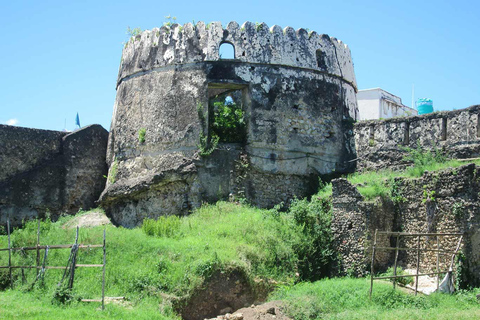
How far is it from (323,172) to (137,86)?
5.96m

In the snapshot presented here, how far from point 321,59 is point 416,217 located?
6.30m

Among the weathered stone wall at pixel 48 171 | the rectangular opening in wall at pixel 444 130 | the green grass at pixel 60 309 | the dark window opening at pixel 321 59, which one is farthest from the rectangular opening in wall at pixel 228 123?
the green grass at pixel 60 309

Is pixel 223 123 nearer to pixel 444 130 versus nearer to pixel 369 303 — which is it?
pixel 444 130

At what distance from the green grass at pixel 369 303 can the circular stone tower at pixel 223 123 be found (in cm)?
472

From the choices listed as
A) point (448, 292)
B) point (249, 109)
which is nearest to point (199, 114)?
point (249, 109)

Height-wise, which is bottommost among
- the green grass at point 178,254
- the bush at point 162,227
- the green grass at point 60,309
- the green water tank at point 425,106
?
the green grass at point 60,309

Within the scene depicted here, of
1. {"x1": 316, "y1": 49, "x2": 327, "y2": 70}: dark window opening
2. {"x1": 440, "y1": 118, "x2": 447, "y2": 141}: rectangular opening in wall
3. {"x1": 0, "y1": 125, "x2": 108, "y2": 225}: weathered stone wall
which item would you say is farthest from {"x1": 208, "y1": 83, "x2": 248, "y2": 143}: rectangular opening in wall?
{"x1": 440, "y1": 118, "x2": 447, "y2": 141}: rectangular opening in wall

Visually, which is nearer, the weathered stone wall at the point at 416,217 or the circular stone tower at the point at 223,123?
the weathered stone wall at the point at 416,217

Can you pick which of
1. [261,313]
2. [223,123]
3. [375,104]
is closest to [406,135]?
[223,123]

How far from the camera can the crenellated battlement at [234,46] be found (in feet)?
55.6

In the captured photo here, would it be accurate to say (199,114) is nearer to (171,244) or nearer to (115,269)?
(171,244)

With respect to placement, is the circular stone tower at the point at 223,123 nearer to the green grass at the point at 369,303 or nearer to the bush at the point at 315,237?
the bush at the point at 315,237

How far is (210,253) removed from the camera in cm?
1259

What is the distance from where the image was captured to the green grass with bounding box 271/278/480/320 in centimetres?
1073
